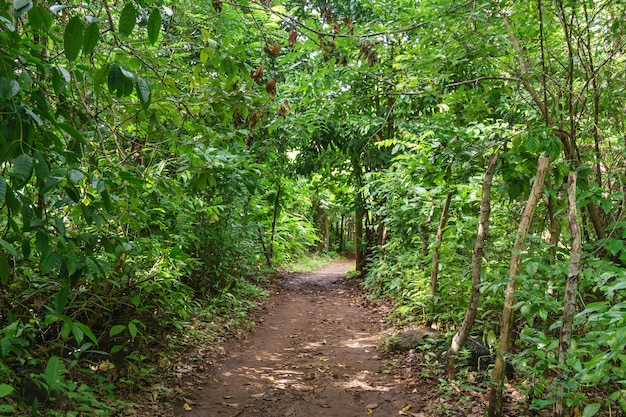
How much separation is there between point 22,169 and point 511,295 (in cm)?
353

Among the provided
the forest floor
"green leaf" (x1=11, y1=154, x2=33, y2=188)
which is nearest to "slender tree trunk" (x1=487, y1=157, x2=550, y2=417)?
the forest floor

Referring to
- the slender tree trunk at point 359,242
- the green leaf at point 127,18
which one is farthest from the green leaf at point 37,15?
the slender tree trunk at point 359,242

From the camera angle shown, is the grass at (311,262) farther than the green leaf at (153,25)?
Yes

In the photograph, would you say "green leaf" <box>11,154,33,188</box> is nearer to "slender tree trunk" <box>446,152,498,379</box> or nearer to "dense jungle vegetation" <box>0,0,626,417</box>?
"dense jungle vegetation" <box>0,0,626,417</box>

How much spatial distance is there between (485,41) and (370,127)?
18.4 feet

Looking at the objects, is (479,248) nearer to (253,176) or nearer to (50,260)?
(253,176)

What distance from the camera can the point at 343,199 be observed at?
13.4m

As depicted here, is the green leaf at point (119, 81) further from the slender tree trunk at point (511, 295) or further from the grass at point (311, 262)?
the grass at point (311, 262)

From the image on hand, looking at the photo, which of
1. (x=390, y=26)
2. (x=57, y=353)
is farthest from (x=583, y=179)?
(x=57, y=353)

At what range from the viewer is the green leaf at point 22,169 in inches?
63.2

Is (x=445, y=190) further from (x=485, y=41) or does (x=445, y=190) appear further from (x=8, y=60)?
(x=8, y=60)

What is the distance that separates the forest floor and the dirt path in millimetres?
10

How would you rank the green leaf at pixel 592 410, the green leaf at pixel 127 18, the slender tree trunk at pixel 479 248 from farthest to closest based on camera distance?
the slender tree trunk at pixel 479 248
the green leaf at pixel 592 410
the green leaf at pixel 127 18

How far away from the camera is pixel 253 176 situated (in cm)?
589
